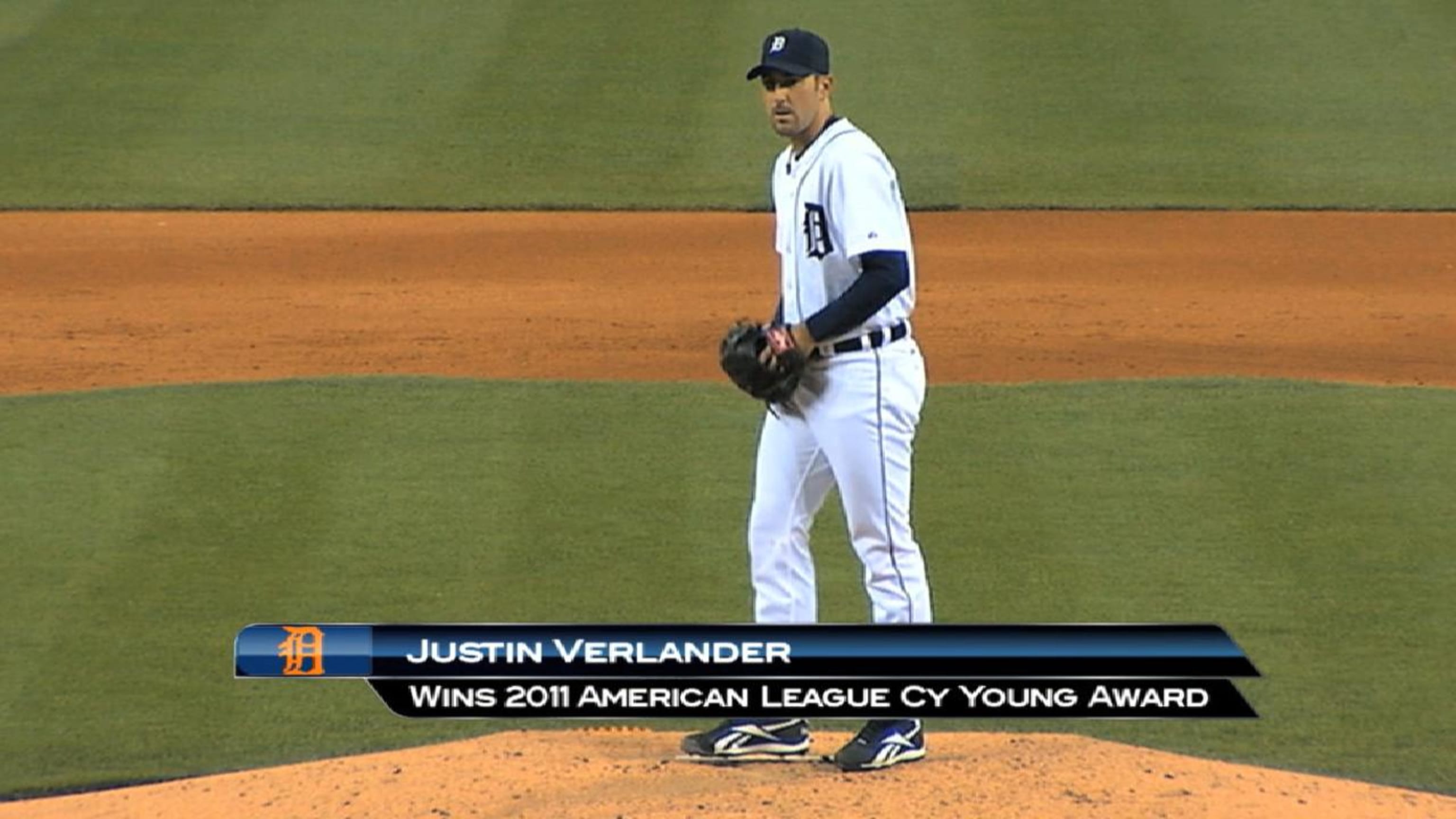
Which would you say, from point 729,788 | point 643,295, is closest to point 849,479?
point 729,788

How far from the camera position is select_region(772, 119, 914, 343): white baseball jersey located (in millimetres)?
5656

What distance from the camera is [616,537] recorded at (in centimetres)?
866

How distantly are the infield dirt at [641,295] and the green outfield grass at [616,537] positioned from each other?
61.2 inches

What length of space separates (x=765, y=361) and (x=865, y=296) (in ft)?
0.96

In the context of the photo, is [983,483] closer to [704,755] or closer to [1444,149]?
[704,755]

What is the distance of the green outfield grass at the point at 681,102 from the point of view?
17.3m

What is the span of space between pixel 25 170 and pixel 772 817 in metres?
13.8

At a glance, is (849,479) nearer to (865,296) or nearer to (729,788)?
(865,296)

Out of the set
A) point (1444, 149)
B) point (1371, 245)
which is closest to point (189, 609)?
point (1371, 245)

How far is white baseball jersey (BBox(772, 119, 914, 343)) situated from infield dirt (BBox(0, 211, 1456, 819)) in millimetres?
6197

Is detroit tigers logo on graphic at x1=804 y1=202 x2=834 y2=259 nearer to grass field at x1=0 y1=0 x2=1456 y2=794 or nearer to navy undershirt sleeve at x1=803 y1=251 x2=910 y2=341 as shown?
navy undershirt sleeve at x1=803 y1=251 x2=910 y2=341

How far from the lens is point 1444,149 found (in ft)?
59.3

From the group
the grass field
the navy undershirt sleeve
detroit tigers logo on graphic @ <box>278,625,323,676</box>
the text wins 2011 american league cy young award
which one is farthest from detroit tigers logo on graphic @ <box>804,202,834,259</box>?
the grass field

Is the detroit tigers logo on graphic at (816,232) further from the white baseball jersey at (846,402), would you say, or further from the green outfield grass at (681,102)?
the green outfield grass at (681,102)
